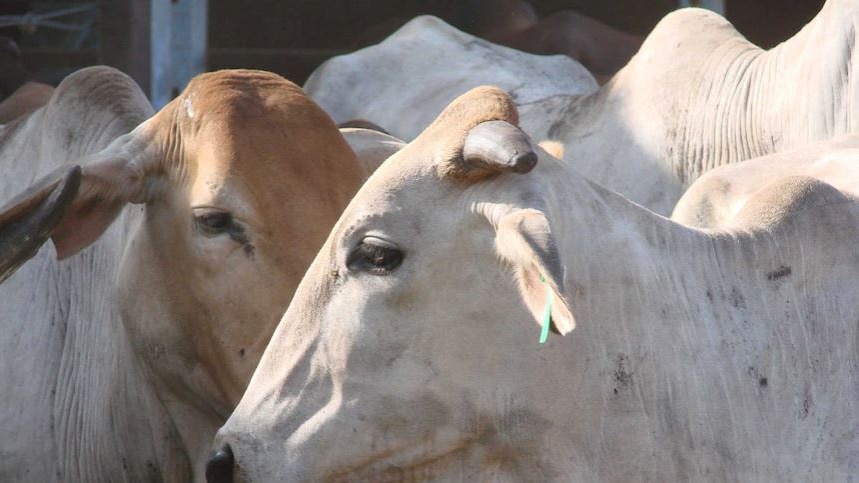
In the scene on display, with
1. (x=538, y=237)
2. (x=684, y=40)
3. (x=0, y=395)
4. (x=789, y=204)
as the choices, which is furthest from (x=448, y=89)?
(x=538, y=237)

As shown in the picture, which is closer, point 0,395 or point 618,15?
point 0,395

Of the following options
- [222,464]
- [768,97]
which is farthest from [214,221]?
[768,97]

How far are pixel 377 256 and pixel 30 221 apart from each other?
1.04 metres

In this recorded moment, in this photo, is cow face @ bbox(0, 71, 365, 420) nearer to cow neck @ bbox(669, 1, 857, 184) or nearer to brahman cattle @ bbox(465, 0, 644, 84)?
cow neck @ bbox(669, 1, 857, 184)

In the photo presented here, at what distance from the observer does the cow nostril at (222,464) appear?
2918 mm

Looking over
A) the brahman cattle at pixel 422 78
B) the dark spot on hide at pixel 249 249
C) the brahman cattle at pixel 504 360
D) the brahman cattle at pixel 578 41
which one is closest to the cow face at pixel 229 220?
the dark spot on hide at pixel 249 249

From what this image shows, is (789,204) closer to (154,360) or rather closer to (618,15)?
(154,360)

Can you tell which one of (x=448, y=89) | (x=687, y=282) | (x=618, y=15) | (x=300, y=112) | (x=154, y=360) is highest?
(x=687, y=282)

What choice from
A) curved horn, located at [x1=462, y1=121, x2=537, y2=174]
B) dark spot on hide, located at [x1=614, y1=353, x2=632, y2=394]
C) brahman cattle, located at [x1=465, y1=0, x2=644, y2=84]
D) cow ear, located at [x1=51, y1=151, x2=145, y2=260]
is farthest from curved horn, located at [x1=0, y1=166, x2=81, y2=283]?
brahman cattle, located at [x1=465, y1=0, x2=644, y2=84]

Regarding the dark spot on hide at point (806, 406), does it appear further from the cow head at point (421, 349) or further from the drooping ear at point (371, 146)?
the drooping ear at point (371, 146)

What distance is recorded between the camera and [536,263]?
8.54 ft

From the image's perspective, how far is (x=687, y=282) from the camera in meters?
3.02

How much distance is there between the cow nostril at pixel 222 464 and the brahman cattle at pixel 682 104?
9.34ft

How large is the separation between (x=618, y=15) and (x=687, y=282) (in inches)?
348
